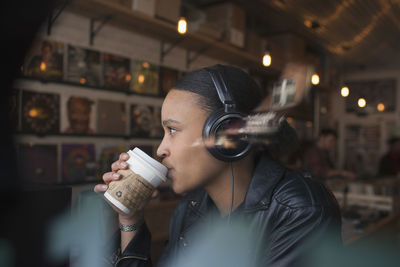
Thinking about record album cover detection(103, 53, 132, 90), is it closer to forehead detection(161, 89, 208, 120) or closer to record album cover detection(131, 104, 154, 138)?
record album cover detection(131, 104, 154, 138)

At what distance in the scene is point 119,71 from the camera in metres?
2.21

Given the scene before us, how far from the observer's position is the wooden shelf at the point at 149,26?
1.83 m

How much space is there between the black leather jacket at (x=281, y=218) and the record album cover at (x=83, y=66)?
4.36 ft

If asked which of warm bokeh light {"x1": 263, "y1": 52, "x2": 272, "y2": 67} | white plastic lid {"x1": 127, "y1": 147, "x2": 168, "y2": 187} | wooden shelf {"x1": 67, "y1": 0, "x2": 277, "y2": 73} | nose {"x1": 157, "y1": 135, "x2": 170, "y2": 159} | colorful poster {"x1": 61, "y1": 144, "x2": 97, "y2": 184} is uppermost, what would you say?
wooden shelf {"x1": 67, "y1": 0, "x2": 277, "y2": 73}

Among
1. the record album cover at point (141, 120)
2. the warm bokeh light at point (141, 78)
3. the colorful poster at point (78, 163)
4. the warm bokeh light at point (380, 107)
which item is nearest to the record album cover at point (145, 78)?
the warm bokeh light at point (141, 78)

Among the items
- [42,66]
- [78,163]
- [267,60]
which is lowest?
[78,163]

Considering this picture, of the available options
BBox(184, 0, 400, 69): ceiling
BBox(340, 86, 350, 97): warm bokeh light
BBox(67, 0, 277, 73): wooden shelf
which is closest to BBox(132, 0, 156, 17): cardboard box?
BBox(67, 0, 277, 73): wooden shelf

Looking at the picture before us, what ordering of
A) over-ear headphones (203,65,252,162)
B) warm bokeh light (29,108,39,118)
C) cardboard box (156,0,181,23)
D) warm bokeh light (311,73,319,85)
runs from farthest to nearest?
cardboard box (156,0,181,23) → warm bokeh light (29,108,39,118) → over-ear headphones (203,65,252,162) → warm bokeh light (311,73,319,85)

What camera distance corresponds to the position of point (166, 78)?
8.23 feet

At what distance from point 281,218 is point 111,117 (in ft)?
5.41

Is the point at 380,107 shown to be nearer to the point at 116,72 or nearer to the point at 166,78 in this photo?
the point at 116,72

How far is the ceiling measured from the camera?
697 mm

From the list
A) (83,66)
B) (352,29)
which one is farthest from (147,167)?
(83,66)

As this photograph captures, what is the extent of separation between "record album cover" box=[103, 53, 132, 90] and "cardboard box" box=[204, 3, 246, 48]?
699 mm
